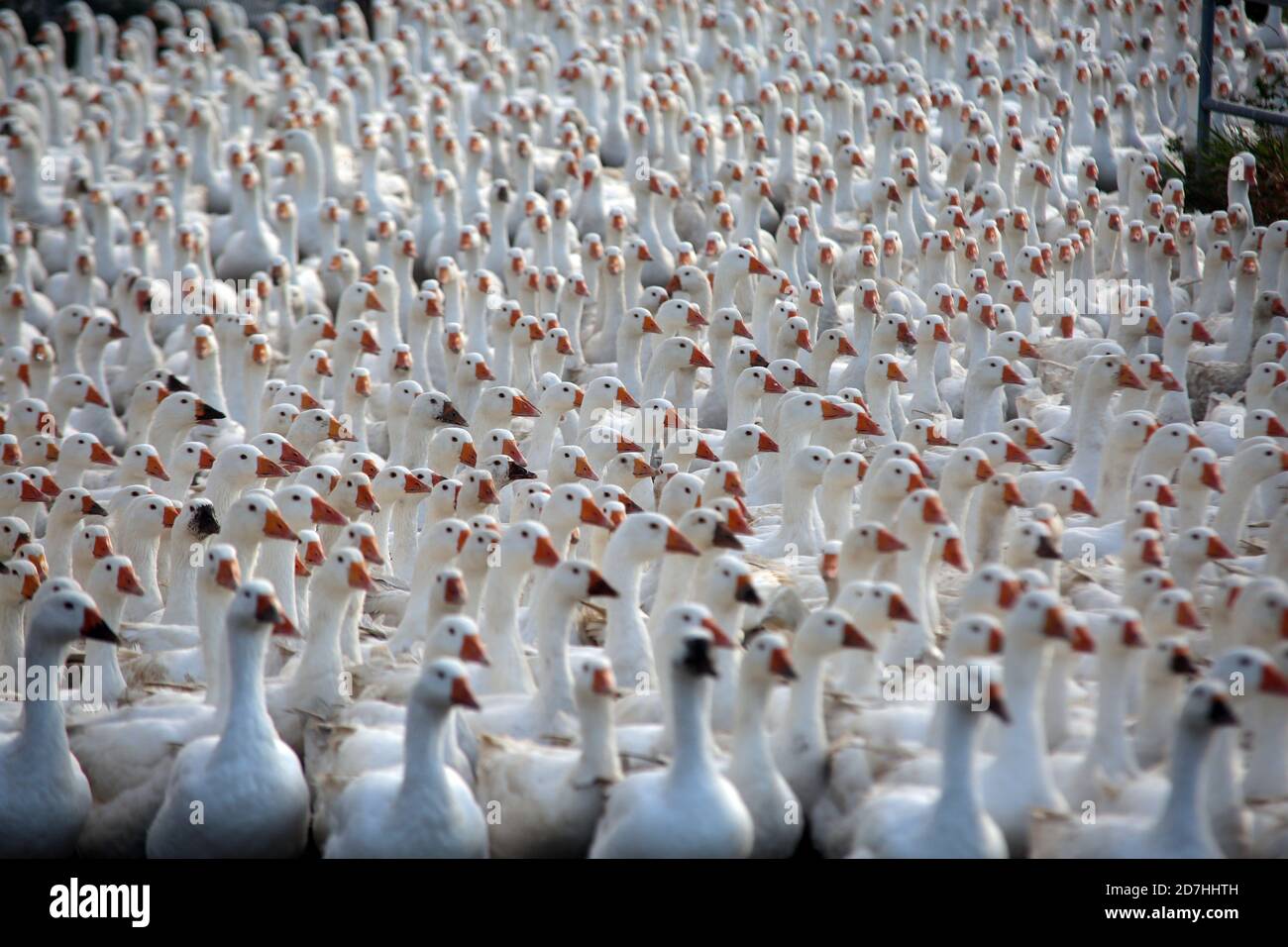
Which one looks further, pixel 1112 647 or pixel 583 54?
pixel 583 54

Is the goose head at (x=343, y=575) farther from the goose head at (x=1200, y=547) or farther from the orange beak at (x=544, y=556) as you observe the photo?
the goose head at (x=1200, y=547)

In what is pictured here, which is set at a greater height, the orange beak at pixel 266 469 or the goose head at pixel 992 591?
the orange beak at pixel 266 469

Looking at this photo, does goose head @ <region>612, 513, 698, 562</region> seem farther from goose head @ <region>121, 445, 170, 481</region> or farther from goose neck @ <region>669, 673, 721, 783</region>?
goose head @ <region>121, 445, 170, 481</region>

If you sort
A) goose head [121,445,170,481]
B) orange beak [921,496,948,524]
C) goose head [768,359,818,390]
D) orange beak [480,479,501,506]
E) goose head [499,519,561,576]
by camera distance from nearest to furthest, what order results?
goose head [499,519,561,576], orange beak [921,496,948,524], orange beak [480,479,501,506], goose head [121,445,170,481], goose head [768,359,818,390]

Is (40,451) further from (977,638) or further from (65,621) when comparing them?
(977,638)

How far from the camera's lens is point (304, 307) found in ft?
46.6

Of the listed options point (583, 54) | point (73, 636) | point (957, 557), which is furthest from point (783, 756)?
point (583, 54)

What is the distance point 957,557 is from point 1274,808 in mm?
1837

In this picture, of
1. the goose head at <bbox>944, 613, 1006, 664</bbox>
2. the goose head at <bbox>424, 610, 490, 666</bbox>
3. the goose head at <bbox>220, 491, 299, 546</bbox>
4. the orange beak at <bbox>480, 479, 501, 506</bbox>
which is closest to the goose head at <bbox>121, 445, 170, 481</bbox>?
the goose head at <bbox>220, 491, 299, 546</bbox>

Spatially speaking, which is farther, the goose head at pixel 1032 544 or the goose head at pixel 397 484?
the goose head at pixel 397 484

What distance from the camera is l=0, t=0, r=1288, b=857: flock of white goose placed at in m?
6.55

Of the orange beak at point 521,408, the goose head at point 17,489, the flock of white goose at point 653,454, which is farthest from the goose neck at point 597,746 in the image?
the goose head at point 17,489

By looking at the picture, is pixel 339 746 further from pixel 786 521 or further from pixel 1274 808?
pixel 1274 808

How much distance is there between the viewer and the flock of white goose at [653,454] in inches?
258
